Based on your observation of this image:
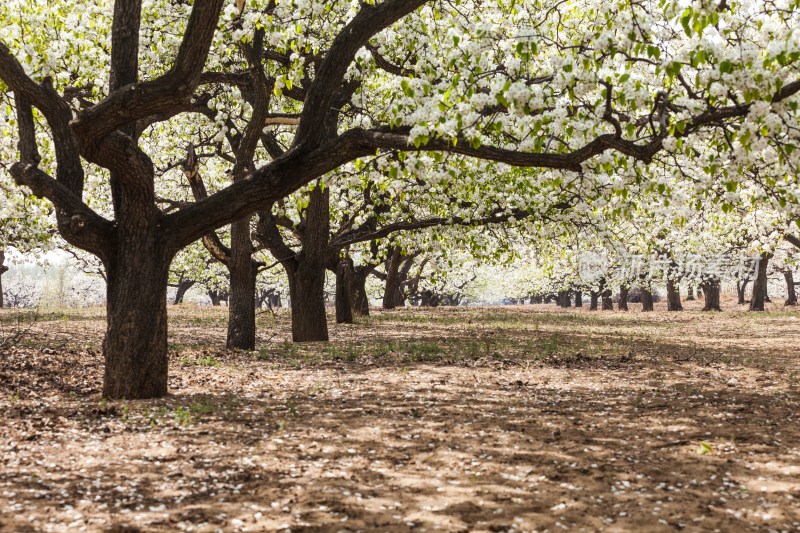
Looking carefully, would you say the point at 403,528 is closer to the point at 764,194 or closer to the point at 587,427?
the point at 587,427

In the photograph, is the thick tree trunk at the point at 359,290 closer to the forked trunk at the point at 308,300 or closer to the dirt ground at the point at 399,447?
the forked trunk at the point at 308,300

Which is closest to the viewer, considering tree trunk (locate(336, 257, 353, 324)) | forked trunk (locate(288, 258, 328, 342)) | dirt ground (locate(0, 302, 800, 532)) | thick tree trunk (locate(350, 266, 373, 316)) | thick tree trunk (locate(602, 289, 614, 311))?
dirt ground (locate(0, 302, 800, 532))

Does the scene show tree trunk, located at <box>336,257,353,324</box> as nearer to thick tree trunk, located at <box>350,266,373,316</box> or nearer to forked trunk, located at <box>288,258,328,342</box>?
thick tree trunk, located at <box>350,266,373,316</box>

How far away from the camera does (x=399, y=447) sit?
7.98 meters

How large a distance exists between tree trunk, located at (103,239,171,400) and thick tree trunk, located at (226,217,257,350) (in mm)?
6495

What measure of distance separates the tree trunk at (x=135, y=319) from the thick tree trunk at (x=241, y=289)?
6.49 m

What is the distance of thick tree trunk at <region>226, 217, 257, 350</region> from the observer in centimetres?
1716

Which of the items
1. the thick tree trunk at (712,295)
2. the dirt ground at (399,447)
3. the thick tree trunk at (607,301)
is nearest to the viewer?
the dirt ground at (399,447)

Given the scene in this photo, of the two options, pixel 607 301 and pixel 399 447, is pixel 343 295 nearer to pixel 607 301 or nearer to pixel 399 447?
pixel 399 447

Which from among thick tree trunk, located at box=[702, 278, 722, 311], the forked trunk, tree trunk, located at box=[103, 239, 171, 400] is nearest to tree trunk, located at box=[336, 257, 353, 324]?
the forked trunk

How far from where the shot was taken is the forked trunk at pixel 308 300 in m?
19.9

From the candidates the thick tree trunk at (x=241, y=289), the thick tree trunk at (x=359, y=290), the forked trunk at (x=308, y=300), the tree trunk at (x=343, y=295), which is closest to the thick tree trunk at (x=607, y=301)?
the thick tree trunk at (x=359, y=290)

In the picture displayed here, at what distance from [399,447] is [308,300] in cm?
1224

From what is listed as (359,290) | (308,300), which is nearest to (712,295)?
(359,290)
